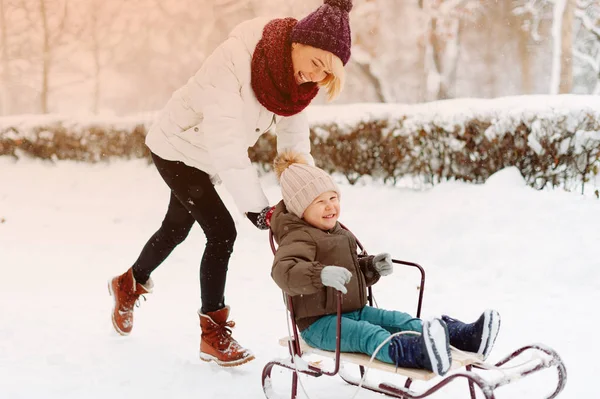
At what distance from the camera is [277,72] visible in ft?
10.5

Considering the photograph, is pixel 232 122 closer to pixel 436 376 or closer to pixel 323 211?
pixel 323 211

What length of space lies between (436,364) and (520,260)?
3.59m

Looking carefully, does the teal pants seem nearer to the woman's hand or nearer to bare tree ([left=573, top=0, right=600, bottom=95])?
the woman's hand

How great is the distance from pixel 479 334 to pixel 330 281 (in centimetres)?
63

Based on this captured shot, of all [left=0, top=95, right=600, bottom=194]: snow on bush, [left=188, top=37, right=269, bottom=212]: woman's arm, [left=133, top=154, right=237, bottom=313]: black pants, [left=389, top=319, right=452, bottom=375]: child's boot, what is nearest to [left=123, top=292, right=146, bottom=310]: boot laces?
[left=133, top=154, right=237, bottom=313]: black pants

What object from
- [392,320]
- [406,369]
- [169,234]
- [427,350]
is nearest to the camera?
[427,350]

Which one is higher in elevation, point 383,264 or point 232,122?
point 232,122

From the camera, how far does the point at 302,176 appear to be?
304 cm

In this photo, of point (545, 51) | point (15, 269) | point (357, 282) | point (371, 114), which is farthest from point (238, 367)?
point (545, 51)

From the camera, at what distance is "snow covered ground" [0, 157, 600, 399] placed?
356cm

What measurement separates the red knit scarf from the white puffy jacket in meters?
0.07

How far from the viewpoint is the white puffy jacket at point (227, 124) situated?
125 inches

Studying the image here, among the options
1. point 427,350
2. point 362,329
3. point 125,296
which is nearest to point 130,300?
point 125,296

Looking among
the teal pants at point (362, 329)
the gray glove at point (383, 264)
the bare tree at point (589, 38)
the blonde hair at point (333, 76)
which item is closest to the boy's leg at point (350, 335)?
the teal pants at point (362, 329)
